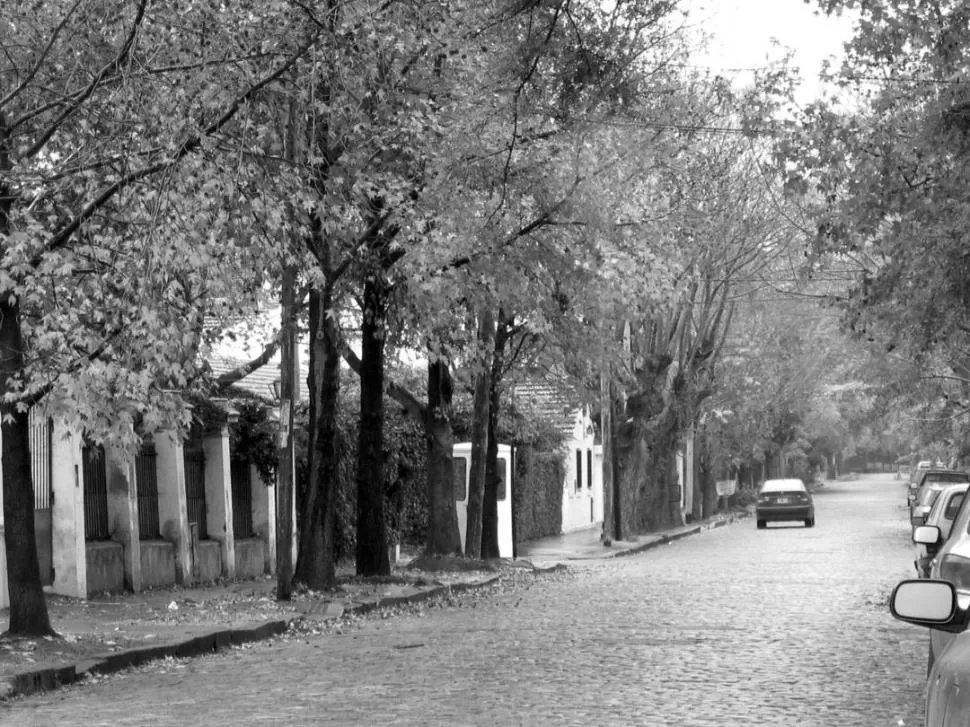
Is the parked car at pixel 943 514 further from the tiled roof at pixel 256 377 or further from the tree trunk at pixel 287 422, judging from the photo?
the tiled roof at pixel 256 377

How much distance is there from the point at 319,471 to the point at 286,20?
9736mm

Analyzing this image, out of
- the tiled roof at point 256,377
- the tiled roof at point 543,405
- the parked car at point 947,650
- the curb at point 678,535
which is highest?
the tiled roof at point 256,377

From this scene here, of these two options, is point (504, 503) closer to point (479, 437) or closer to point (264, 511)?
point (479, 437)

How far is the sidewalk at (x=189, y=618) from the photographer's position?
46.3ft

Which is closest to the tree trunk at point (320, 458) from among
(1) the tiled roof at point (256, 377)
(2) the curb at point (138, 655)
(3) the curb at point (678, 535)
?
(2) the curb at point (138, 655)

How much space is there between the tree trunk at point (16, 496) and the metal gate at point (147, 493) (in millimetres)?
8747

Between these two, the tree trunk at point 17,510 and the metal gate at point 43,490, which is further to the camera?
the metal gate at point 43,490

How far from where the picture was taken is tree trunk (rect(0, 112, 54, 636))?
595 inches

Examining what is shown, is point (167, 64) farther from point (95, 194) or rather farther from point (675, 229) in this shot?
point (675, 229)

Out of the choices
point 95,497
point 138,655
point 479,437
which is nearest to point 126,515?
point 95,497

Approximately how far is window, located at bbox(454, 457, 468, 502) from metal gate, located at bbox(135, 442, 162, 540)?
10903mm

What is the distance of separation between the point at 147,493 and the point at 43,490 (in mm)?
3561

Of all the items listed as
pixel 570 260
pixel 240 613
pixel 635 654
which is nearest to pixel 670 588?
pixel 570 260

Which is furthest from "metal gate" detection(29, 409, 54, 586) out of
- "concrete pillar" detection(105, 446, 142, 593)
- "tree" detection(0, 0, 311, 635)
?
"tree" detection(0, 0, 311, 635)
